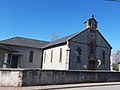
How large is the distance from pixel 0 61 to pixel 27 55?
1669cm

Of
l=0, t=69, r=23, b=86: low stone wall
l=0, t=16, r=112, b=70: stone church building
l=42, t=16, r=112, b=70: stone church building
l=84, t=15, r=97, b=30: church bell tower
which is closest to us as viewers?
l=0, t=69, r=23, b=86: low stone wall

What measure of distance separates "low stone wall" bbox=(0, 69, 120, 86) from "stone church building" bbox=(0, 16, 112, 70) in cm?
912

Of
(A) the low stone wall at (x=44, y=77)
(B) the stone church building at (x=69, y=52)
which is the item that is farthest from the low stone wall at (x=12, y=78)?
(B) the stone church building at (x=69, y=52)

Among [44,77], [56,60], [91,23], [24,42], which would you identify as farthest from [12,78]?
[24,42]

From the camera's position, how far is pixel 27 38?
1711 inches

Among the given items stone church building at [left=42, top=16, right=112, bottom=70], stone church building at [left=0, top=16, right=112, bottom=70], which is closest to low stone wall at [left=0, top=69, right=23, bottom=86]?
stone church building at [left=0, top=16, right=112, bottom=70]

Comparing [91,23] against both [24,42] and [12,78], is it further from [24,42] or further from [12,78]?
[12,78]

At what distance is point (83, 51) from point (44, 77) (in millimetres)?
17440

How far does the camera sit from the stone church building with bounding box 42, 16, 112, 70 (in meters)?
31.8

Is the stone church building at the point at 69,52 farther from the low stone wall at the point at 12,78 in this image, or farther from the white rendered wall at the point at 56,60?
the low stone wall at the point at 12,78

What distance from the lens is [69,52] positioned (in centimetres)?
3109

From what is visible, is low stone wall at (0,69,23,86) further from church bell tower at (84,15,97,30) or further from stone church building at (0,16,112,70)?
church bell tower at (84,15,97,30)

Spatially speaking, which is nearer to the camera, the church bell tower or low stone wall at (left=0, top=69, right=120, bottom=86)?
low stone wall at (left=0, top=69, right=120, bottom=86)

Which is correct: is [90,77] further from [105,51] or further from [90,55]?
[105,51]
